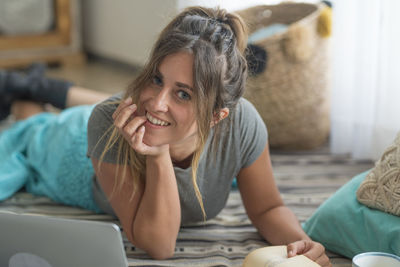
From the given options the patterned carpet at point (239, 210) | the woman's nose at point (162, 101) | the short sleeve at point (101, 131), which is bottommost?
the patterned carpet at point (239, 210)

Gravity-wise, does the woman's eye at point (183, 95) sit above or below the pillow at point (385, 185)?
above

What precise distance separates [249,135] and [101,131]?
34 cm

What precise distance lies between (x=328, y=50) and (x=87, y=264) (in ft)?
4.63

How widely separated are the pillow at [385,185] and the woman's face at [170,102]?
444 millimetres

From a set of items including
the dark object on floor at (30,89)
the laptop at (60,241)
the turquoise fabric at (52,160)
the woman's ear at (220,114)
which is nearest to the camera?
the laptop at (60,241)

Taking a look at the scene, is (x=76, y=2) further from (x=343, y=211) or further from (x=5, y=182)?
(x=343, y=211)

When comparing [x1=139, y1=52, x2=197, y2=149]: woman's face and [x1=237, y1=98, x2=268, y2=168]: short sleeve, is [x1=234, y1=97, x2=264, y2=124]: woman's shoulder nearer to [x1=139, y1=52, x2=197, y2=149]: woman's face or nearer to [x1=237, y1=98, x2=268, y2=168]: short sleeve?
[x1=237, y1=98, x2=268, y2=168]: short sleeve

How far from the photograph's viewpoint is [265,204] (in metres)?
1.34

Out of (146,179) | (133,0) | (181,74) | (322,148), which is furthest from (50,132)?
A: (133,0)

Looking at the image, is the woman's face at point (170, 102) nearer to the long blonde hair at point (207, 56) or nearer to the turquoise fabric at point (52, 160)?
the long blonde hair at point (207, 56)

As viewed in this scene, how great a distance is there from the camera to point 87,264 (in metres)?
0.94

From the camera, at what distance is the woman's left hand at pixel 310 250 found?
1103 mm

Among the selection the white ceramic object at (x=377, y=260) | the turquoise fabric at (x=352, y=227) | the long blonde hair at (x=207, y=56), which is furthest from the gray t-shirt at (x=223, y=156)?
the white ceramic object at (x=377, y=260)

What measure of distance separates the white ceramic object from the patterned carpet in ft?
0.84
